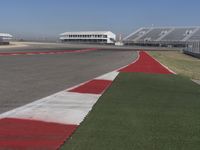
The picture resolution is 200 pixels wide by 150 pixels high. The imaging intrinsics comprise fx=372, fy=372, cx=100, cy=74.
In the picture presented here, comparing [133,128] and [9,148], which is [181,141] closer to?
[133,128]

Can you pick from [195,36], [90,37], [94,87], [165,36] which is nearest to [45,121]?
[94,87]

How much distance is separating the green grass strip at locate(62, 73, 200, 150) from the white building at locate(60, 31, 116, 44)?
155 meters

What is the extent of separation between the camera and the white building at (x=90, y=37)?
542 feet

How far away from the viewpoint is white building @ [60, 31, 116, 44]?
16512cm

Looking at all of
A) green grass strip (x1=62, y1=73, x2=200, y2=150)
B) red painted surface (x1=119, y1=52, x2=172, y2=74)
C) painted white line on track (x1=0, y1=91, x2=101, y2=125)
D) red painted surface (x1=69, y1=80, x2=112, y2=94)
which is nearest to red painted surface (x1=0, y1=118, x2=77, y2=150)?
green grass strip (x1=62, y1=73, x2=200, y2=150)

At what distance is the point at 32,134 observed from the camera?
216 inches

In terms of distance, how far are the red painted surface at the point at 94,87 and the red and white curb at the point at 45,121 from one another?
2.44 ft

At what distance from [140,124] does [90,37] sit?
161 metres

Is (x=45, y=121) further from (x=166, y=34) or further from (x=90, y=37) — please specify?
(x=90, y=37)

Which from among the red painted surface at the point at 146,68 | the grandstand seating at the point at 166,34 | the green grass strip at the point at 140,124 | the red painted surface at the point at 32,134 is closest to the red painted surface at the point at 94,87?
the green grass strip at the point at 140,124

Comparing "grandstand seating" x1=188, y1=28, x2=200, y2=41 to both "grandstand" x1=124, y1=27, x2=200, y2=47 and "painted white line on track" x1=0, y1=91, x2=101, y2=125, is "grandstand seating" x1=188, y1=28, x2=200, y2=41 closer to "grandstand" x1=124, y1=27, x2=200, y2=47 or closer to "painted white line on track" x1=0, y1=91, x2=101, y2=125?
"grandstand" x1=124, y1=27, x2=200, y2=47

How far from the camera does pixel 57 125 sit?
243 inches

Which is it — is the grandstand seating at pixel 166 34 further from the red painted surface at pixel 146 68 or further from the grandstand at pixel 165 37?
the red painted surface at pixel 146 68

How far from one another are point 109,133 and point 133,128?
1.77 ft
